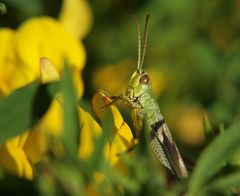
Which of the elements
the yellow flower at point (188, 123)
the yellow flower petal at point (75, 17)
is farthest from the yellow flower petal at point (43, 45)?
the yellow flower at point (188, 123)

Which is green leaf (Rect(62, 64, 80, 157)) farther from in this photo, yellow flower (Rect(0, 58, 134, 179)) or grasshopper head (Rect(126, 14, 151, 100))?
grasshopper head (Rect(126, 14, 151, 100))

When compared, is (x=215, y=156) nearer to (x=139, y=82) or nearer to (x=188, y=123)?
(x=139, y=82)

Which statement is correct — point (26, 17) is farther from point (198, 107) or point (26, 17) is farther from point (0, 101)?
point (0, 101)

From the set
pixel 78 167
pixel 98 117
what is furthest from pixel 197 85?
pixel 78 167

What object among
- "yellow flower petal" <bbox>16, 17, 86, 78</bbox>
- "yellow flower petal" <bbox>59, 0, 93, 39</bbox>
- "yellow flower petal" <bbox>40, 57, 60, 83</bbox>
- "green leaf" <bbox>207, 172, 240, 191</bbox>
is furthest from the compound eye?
"green leaf" <bbox>207, 172, 240, 191</bbox>

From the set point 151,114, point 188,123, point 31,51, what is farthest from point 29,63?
point 188,123

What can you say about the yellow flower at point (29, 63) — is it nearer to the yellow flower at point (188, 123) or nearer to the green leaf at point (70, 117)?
the green leaf at point (70, 117)
